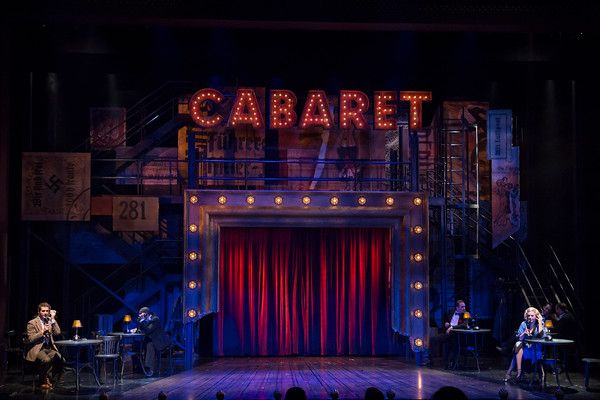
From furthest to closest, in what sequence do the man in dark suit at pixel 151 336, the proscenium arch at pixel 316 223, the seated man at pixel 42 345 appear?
the proscenium arch at pixel 316 223 → the man in dark suit at pixel 151 336 → the seated man at pixel 42 345

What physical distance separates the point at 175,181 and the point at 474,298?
7343mm

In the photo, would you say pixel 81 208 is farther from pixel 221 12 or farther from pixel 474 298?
pixel 474 298

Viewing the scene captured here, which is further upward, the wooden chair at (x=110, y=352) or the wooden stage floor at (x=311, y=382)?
the wooden chair at (x=110, y=352)

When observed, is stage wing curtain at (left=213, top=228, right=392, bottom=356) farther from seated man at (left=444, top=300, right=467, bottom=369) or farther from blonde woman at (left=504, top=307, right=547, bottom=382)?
blonde woman at (left=504, top=307, right=547, bottom=382)

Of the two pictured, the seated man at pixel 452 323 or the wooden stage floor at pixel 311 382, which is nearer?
the wooden stage floor at pixel 311 382

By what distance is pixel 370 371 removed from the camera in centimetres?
1323

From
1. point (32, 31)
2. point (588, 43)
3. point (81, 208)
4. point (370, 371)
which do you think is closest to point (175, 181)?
point (81, 208)

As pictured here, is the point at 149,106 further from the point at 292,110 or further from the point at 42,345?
the point at 42,345

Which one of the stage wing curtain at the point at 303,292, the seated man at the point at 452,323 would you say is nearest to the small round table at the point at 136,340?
the stage wing curtain at the point at 303,292

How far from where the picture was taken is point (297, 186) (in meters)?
18.2

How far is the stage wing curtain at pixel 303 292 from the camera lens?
15.9m

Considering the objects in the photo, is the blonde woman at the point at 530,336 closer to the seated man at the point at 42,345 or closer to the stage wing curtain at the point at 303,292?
the stage wing curtain at the point at 303,292

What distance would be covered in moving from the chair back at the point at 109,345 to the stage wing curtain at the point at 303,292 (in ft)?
9.74

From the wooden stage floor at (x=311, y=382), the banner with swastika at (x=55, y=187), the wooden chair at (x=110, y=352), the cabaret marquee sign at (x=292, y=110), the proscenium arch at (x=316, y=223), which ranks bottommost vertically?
the wooden stage floor at (x=311, y=382)
